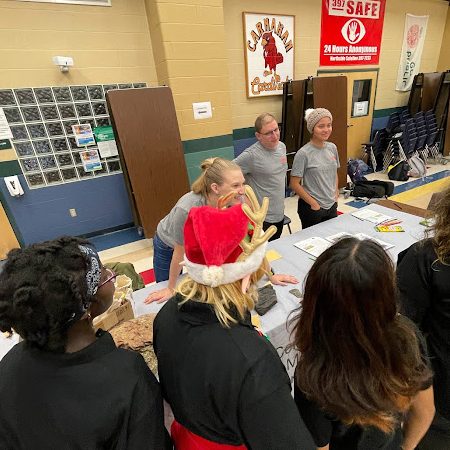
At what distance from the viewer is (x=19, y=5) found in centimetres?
299

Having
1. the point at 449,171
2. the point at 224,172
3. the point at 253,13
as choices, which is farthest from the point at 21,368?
the point at 449,171

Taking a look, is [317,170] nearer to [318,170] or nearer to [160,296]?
[318,170]

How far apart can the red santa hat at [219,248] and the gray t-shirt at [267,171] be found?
1.60m

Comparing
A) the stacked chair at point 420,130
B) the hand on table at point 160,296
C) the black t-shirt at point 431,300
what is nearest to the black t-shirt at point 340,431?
the black t-shirt at point 431,300

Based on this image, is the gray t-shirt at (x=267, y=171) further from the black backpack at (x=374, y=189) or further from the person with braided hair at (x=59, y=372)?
the black backpack at (x=374, y=189)

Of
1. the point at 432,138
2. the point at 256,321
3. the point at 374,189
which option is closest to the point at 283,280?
the point at 256,321

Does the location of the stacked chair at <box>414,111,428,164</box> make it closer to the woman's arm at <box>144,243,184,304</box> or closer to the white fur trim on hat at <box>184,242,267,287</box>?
the woman's arm at <box>144,243,184,304</box>

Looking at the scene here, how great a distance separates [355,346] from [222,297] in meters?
0.36

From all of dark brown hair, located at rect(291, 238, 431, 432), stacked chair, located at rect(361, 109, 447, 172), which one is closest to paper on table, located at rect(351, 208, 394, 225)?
dark brown hair, located at rect(291, 238, 431, 432)

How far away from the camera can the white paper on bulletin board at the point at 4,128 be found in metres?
3.20

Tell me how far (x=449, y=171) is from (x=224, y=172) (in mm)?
6394

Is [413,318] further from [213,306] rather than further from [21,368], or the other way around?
[21,368]

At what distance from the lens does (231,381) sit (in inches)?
24.7

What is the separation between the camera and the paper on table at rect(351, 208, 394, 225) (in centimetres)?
221
